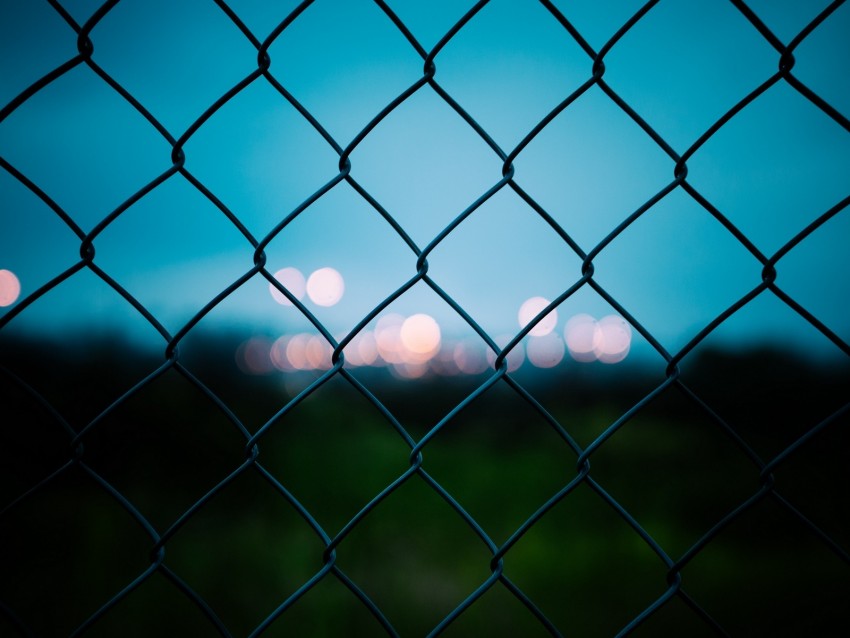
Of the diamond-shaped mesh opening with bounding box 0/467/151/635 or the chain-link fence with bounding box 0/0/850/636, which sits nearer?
the chain-link fence with bounding box 0/0/850/636

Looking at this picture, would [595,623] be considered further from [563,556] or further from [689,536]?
[689,536]

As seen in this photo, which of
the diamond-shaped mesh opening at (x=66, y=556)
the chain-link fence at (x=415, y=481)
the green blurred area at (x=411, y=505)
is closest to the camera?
the chain-link fence at (x=415, y=481)

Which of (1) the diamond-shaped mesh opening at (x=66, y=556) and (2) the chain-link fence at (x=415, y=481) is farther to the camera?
(1) the diamond-shaped mesh opening at (x=66, y=556)

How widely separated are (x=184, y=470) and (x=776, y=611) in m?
3.65

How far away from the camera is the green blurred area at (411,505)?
2852 millimetres

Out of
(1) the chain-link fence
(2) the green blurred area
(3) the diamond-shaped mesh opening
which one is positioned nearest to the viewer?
(1) the chain-link fence

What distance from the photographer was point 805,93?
735 millimetres

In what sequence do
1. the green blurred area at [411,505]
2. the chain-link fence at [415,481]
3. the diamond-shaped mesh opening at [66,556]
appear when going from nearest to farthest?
the chain-link fence at [415,481]
the diamond-shaped mesh opening at [66,556]
the green blurred area at [411,505]

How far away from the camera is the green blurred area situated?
2852 mm

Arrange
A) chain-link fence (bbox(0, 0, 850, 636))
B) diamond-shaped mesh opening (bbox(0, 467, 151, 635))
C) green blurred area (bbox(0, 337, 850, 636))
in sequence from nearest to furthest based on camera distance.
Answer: chain-link fence (bbox(0, 0, 850, 636))
diamond-shaped mesh opening (bbox(0, 467, 151, 635))
green blurred area (bbox(0, 337, 850, 636))

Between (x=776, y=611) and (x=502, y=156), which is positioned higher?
(x=502, y=156)

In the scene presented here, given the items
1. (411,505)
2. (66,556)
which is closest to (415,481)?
(411,505)

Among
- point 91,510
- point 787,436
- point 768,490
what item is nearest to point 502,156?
point 768,490

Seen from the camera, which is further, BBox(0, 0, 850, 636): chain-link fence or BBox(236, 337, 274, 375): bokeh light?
BBox(236, 337, 274, 375): bokeh light
